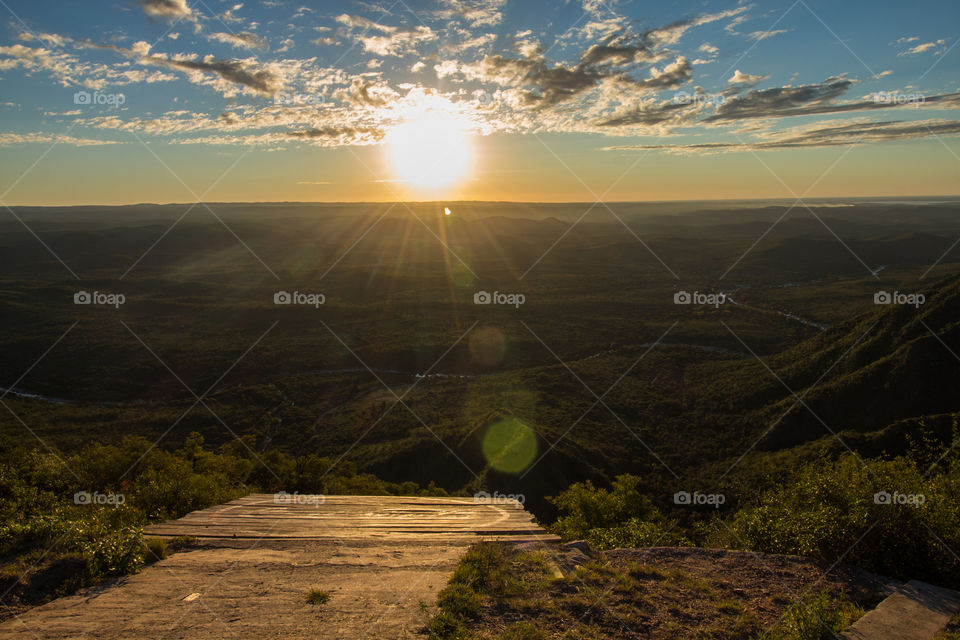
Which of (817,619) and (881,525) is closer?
(817,619)

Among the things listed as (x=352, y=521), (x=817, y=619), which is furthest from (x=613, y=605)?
(x=352, y=521)

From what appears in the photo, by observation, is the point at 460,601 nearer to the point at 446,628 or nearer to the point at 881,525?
the point at 446,628

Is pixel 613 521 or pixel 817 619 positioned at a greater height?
pixel 817 619

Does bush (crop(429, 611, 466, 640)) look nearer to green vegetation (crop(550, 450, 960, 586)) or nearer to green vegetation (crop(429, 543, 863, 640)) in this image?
green vegetation (crop(429, 543, 863, 640))

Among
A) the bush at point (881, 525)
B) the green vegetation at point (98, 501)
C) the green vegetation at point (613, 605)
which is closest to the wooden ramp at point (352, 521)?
the green vegetation at point (98, 501)

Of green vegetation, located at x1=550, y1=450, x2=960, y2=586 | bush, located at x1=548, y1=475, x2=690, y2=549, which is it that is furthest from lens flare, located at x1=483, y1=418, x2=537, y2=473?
green vegetation, located at x1=550, y1=450, x2=960, y2=586

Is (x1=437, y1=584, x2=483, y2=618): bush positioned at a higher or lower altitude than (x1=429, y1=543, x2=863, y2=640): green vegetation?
higher

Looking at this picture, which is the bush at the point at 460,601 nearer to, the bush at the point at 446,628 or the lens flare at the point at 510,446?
the bush at the point at 446,628

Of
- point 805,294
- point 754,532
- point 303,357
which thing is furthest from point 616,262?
point 754,532
